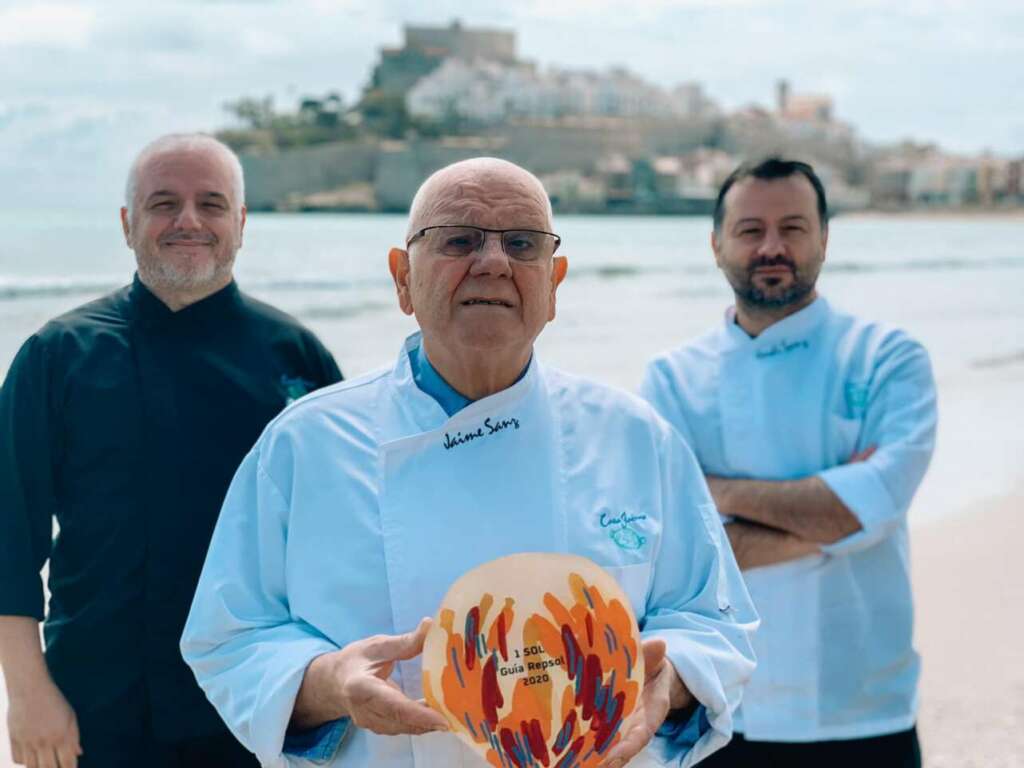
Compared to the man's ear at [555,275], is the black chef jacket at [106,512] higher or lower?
lower

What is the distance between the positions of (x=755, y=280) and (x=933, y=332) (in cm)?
1577

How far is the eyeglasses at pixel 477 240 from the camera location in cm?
155

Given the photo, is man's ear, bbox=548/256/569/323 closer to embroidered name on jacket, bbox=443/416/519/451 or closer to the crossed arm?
embroidered name on jacket, bbox=443/416/519/451

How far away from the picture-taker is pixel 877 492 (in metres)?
2.29

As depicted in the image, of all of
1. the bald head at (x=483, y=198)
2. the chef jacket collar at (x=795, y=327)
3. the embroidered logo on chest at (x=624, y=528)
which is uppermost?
the bald head at (x=483, y=198)

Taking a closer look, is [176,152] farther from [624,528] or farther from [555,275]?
[624,528]

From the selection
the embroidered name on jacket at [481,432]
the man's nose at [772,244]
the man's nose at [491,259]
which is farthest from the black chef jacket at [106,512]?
the man's nose at [772,244]

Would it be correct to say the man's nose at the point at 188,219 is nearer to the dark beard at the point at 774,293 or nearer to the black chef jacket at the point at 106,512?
the black chef jacket at the point at 106,512

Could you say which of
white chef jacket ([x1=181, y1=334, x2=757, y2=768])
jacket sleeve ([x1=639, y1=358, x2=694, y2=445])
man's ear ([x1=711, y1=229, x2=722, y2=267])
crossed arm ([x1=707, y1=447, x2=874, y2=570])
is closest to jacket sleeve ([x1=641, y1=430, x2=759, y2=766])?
white chef jacket ([x1=181, y1=334, x2=757, y2=768])

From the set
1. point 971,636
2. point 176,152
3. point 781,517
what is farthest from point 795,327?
point 971,636

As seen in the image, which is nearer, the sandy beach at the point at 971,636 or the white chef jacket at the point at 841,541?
the white chef jacket at the point at 841,541

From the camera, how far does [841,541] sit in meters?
2.31

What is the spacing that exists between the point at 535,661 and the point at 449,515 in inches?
9.2

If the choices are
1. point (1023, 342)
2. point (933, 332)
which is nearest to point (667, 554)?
point (1023, 342)
